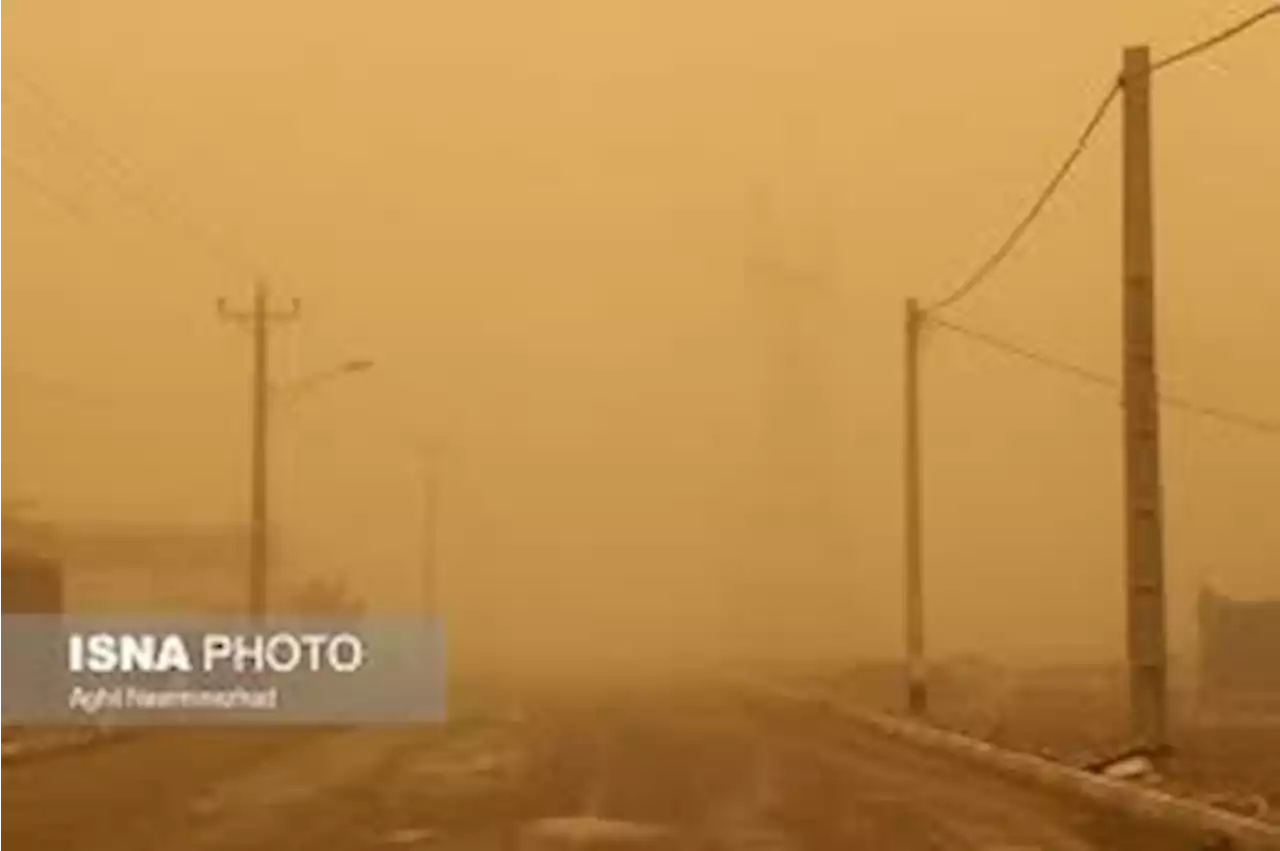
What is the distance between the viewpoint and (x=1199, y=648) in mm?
61719

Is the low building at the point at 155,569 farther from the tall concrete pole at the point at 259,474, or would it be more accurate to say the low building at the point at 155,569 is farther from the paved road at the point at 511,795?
the paved road at the point at 511,795

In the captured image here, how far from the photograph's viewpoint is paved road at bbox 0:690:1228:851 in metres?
22.2

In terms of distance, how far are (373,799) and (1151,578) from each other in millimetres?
9717

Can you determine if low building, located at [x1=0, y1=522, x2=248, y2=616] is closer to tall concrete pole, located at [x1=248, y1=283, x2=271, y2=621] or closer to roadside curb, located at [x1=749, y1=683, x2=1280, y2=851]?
tall concrete pole, located at [x1=248, y1=283, x2=271, y2=621]

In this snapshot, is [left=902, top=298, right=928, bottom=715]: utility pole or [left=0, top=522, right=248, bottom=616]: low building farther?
[left=0, top=522, right=248, bottom=616]: low building

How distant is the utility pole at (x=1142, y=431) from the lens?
29562 mm

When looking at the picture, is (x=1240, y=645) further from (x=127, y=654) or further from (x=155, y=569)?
(x=155, y=569)

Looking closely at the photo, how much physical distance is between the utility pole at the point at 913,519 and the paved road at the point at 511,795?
3.17 m

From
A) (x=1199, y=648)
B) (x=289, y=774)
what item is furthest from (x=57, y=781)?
(x=1199, y=648)

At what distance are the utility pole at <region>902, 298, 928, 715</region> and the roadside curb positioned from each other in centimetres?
113

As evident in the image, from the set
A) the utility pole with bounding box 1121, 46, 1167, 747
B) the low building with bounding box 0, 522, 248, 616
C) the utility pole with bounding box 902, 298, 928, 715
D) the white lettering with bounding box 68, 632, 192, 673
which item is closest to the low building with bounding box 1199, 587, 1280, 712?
the utility pole with bounding box 902, 298, 928, 715

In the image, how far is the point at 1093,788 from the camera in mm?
27734

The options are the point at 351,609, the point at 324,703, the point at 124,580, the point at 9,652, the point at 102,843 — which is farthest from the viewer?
the point at 124,580

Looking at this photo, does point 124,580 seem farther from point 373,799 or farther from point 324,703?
point 373,799
